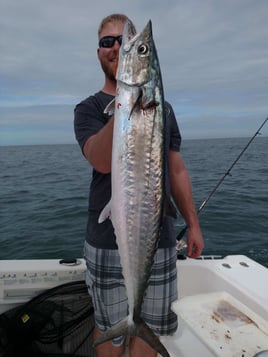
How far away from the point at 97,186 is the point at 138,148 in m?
0.77

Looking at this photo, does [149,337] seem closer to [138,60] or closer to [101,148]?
[101,148]

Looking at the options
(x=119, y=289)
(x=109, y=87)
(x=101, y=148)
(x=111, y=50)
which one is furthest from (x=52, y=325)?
(x=111, y=50)

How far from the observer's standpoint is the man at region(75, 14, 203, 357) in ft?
7.36

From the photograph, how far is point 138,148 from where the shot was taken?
168cm

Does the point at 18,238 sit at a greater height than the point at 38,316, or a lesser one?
lesser

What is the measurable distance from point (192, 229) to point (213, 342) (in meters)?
0.81

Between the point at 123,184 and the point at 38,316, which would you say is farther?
the point at 38,316

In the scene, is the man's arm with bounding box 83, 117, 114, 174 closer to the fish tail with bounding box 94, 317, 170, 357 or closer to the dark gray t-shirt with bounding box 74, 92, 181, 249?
the dark gray t-shirt with bounding box 74, 92, 181, 249

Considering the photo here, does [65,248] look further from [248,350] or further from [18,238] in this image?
[248,350]

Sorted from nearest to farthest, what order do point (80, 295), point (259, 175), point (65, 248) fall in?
1. point (80, 295)
2. point (65, 248)
3. point (259, 175)

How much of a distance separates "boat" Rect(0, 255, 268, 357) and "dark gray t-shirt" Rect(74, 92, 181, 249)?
722mm

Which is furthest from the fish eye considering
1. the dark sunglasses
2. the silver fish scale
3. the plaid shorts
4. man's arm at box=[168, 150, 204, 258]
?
the plaid shorts

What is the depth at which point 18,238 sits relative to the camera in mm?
7883

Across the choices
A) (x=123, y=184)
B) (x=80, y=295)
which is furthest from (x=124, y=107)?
(x=80, y=295)
